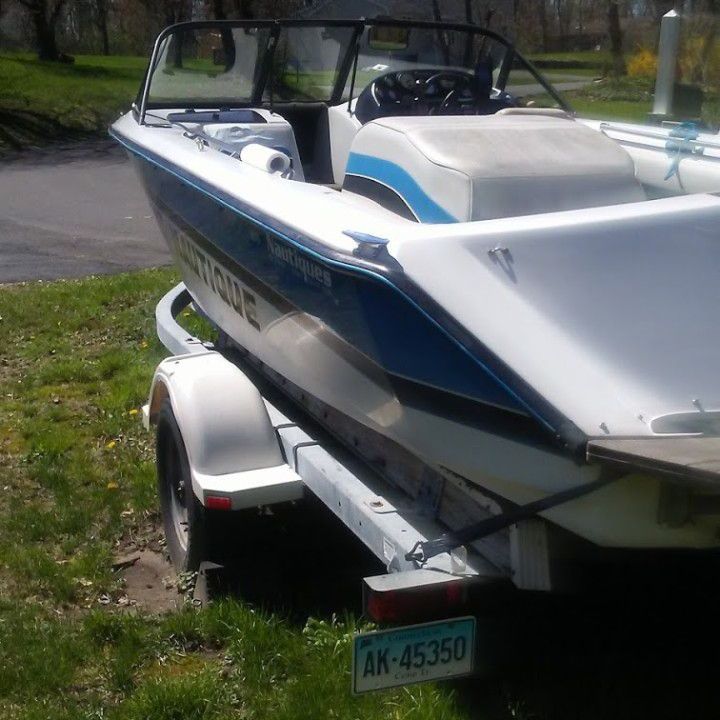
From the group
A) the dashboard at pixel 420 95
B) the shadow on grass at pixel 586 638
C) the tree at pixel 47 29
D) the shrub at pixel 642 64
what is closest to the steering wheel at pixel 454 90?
the dashboard at pixel 420 95

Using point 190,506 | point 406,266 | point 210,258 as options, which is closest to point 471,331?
point 406,266

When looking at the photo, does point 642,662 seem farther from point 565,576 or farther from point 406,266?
point 406,266

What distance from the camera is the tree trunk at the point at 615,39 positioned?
278 inches

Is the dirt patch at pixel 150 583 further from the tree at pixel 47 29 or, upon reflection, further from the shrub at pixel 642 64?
the tree at pixel 47 29

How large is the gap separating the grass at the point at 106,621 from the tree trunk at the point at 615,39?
340cm

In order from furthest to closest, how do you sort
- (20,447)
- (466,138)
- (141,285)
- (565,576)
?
1. (141,285)
2. (20,447)
3. (466,138)
4. (565,576)

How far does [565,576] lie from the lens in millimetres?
2809

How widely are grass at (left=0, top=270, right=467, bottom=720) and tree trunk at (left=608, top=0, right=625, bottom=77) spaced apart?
11.2 ft

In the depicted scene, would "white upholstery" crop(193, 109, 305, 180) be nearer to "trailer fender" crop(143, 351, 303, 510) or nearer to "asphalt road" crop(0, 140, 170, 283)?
"trailer fender" crop(143, 351, 303, 510)

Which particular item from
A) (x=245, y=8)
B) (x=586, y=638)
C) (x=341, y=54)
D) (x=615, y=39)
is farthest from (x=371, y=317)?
(x=245, y=8)

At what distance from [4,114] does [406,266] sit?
2042 cm

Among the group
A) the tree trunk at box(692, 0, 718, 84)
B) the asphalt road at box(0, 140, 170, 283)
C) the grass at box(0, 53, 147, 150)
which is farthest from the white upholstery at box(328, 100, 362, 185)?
the grass at box(0, 53, 147, 150)

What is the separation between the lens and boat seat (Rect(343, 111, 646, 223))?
3.44 meters

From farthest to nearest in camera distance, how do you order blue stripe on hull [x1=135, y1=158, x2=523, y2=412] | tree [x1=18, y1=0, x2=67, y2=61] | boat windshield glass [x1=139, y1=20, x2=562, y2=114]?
1. tree [x1=18, y1=0, x2=67, y2=61]
2. boat windshield glass [x1=139, y1=20, x2=562, y2=114]
3. blue stripe on hull [x1=135, y1=158, x2=523, y2=412]
